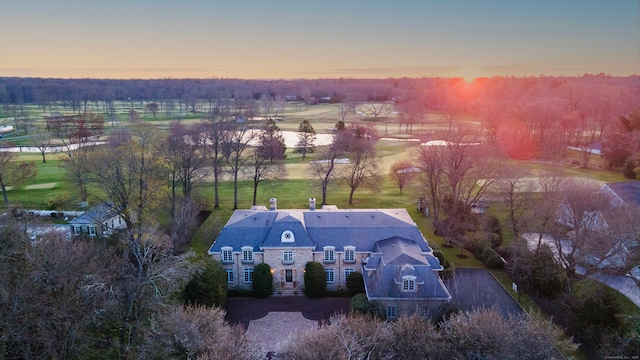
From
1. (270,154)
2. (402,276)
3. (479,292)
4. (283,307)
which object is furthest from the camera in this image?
(270,154)

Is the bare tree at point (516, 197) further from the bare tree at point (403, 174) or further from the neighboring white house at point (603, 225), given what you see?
the bare tree at point (403, 174)

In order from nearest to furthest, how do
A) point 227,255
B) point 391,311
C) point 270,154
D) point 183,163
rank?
1. point 391,311
2. point 227,255
3. point 183,163
4. point 270,154

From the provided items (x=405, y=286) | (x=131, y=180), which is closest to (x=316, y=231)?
(x=405, y=286)

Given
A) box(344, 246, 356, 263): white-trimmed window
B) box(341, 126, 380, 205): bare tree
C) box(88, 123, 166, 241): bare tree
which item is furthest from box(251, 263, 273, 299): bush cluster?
box(341, 126, 380, 205): bare tree

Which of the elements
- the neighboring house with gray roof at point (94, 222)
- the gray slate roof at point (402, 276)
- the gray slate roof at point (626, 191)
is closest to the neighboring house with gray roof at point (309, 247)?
the gray slate roof at point (402, 276)

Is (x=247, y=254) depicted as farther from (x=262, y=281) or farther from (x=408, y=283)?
(x=408, y=283)

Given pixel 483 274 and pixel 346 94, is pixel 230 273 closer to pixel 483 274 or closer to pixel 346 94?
pixel 483 274

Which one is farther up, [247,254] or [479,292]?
[247,254]
